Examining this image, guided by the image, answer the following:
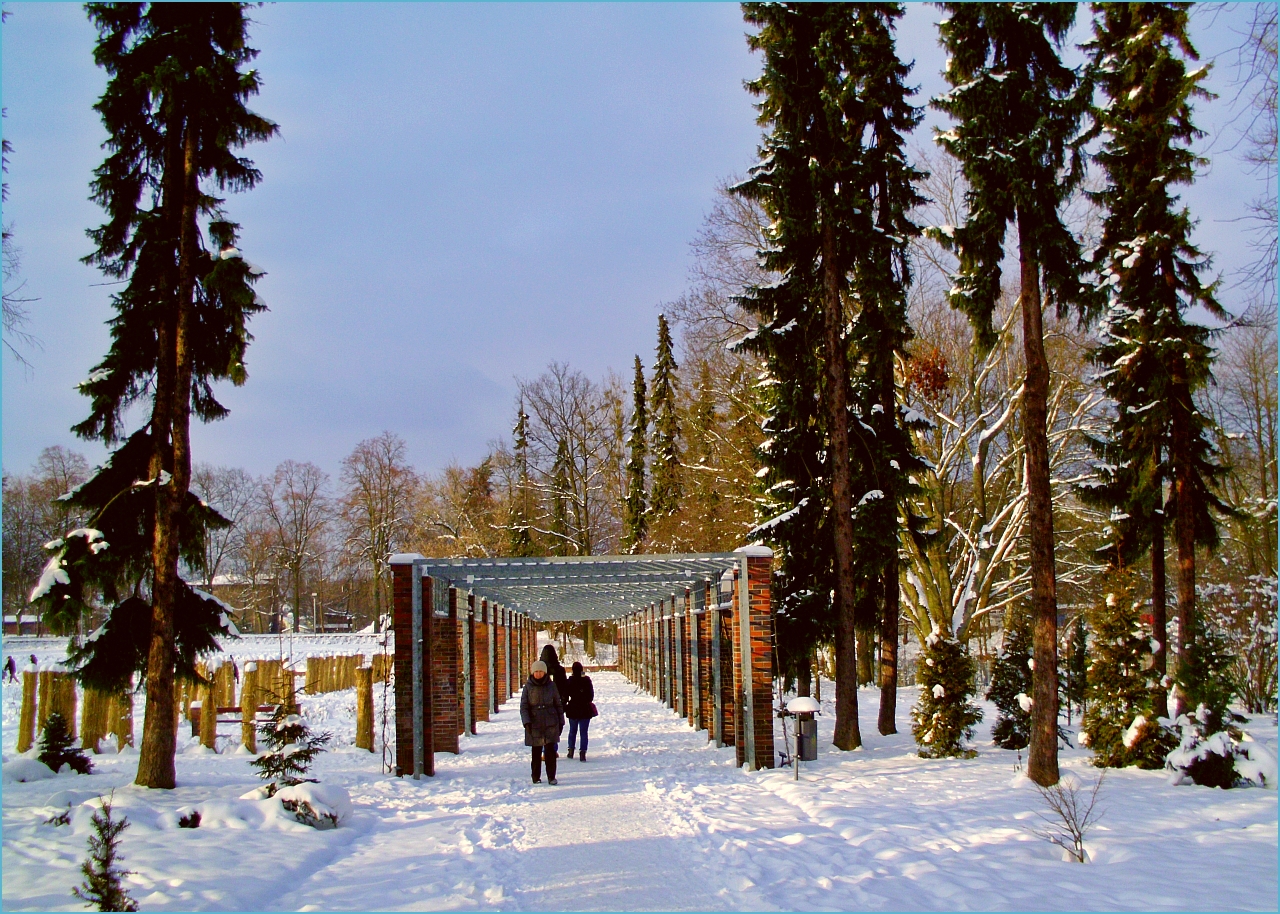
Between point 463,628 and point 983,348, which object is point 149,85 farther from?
point 463,628

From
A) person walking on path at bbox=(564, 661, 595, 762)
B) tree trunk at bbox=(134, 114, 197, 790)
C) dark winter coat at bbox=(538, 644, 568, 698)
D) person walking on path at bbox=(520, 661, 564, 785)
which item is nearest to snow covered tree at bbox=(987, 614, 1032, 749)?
person walking on path at bbox=(564, 661, 595, 762)

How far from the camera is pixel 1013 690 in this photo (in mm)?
15344

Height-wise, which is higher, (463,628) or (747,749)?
(463,628)

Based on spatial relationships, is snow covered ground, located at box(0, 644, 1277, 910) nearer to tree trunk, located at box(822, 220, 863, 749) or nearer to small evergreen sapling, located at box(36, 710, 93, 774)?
small evergreen sapling, located at box(36, 710, 93, 774)

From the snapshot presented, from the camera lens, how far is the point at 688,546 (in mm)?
31422

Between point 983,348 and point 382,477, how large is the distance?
4932 centimetres

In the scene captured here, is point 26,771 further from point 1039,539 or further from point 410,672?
point 1039,539

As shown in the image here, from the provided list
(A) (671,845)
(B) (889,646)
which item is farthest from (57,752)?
(B) (889,646)

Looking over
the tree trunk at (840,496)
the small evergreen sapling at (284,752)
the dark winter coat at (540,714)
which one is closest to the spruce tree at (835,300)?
the tree trunk at (840,496)

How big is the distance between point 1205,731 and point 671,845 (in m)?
7.67

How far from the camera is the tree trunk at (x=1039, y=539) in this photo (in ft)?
35.7

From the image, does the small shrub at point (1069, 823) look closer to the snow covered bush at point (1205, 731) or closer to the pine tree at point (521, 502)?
the snow covered bush at point (1205, 731)

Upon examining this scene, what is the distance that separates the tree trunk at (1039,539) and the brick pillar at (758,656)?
355cm

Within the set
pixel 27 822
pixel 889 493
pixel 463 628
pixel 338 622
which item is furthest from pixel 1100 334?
pixel 338 622
